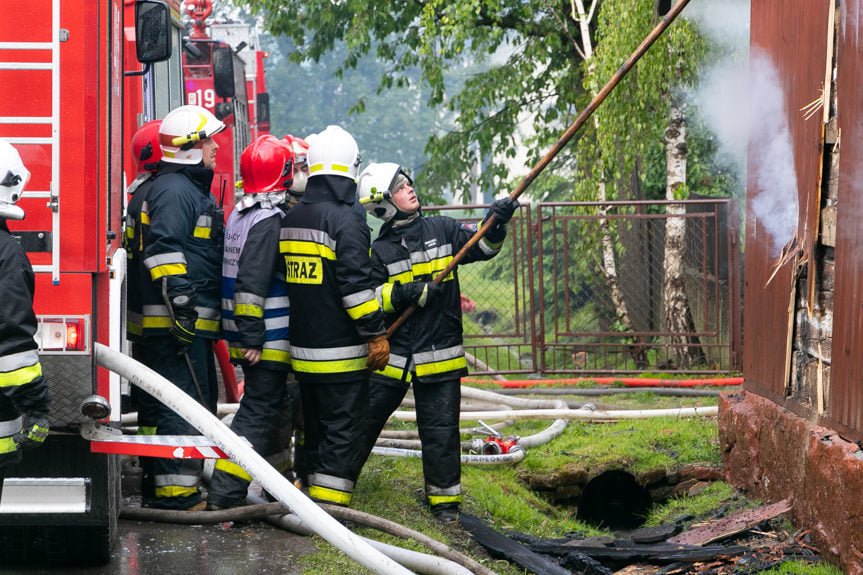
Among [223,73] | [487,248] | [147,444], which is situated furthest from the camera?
[223,73]

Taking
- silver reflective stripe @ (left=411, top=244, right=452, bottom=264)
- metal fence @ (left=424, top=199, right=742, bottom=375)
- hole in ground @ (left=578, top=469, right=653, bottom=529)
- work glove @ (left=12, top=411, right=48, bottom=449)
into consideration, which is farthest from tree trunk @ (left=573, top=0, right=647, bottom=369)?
work glove @ (left=12, top=411, right=48, bottom=449)

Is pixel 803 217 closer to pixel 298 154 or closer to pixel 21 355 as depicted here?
pixel 298 154

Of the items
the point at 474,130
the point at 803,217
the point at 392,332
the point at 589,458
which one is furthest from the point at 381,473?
the point at 474,130

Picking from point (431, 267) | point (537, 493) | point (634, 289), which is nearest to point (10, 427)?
point (431, 267)

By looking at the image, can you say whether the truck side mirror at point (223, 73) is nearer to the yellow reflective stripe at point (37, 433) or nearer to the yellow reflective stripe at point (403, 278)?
the yellow reflective stripe at point (403, 278)

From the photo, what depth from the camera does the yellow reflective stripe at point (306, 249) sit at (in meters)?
5.42

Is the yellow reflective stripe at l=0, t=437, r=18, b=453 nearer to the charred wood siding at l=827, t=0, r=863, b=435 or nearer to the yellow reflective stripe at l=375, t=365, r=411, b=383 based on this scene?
the yellow reflective stripe at l=375, t=365, r=411, b=383

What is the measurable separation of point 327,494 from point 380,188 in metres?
1.69

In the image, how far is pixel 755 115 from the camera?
20.8 feet

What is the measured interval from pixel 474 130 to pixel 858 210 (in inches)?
379

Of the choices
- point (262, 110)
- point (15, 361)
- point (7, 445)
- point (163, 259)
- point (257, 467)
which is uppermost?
point (262, 110)

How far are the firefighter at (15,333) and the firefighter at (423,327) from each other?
7.46 feet

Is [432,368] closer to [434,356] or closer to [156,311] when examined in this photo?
[434,356]

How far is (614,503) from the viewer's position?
24.5 ft
